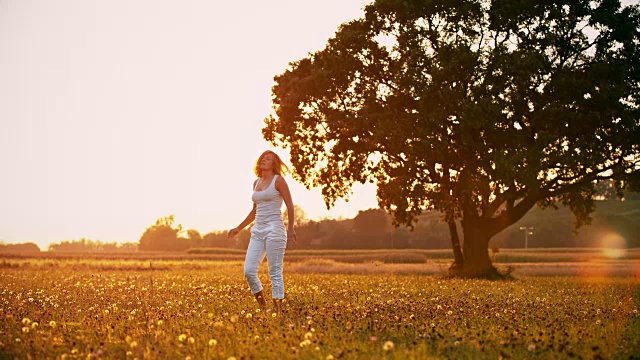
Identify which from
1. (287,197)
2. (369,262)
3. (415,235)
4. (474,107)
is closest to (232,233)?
(287,197)

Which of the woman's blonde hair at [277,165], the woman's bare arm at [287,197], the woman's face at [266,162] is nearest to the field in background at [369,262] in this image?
the woman's bare arm at [287,197]

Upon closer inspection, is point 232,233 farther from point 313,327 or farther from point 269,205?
point 313,327

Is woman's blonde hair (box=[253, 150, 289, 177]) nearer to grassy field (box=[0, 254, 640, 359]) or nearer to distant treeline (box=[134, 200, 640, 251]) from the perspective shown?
grassy field (box=[0, 254, 640, 359])

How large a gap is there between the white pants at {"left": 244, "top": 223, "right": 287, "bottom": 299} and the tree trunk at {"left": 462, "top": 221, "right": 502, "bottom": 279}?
19279 mm

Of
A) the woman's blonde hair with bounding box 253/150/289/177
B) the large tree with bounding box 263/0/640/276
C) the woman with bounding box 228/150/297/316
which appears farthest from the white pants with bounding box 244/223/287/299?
the large tree with bounding box 263/0/640/276

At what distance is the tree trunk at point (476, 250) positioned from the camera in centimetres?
2945

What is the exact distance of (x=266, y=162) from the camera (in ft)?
38.3

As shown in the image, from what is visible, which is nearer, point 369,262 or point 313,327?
point 313,327

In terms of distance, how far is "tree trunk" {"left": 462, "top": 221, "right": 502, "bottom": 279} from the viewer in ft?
96.6

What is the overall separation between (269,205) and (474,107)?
1500cm

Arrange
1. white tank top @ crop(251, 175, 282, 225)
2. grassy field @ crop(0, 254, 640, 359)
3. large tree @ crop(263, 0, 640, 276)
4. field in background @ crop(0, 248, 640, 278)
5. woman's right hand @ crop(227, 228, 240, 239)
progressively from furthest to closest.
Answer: field in background @ crop(0, 248, 640, 278), large tree @ crop(263, 0, 640, 276), woman's right hand @ crop(227, 228, 240, 239), white tank top @ crop(251, 175, 282, 225), grassy field @ crop(0, 254, 640, 359)

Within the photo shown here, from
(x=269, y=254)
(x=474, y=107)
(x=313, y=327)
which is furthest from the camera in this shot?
(x=474, y=107)

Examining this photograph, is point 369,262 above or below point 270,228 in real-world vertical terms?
below

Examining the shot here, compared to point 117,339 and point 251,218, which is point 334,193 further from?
point 117,339
